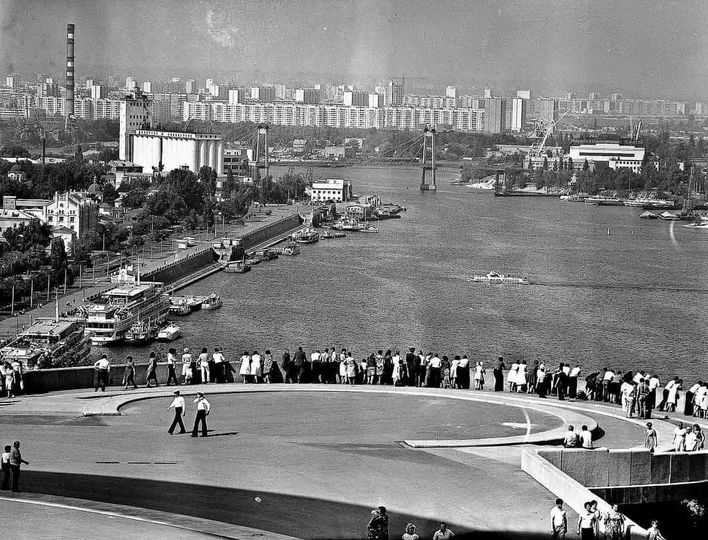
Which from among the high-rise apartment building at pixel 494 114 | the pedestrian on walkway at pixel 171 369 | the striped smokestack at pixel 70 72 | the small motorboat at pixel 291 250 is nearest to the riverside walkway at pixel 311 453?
the pedestrian on walkway at pixel 171 369

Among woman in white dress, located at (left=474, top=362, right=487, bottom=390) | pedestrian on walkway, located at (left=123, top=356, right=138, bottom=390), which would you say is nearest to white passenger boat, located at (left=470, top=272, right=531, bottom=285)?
woman in white dress, located at (left=474, top=362, right=487, bottom=390)

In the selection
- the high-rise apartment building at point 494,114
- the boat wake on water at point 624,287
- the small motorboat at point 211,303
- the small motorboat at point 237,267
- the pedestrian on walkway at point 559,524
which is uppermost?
the high-rise apartment building at point 494,114

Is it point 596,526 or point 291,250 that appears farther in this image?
point 291,250

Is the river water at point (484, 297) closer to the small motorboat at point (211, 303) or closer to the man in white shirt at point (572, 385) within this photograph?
the small motorboat at point (211, 303)

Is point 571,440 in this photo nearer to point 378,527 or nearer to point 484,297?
point 378,527

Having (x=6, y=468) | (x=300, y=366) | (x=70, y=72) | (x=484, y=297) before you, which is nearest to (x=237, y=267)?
(x=484, y=297)

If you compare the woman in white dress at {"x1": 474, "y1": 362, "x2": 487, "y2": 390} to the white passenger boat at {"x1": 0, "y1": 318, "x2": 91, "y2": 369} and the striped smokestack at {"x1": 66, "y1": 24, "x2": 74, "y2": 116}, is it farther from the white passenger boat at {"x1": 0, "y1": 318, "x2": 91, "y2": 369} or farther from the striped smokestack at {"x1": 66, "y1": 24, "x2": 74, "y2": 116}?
the striped smokestack at {"x1": 66, "y1": 24, "x2": 74, "y2": 116}
